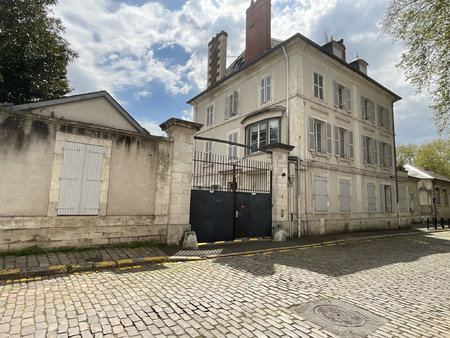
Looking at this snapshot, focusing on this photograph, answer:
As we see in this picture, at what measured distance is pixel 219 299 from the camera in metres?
3.75

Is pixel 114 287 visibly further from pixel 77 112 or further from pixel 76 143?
pixel 77 112

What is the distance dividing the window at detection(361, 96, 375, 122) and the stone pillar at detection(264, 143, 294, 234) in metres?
9.21

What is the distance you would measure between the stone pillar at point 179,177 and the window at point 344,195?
9.67m

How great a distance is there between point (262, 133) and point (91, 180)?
9.54 metres

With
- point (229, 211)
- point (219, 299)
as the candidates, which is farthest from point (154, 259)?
point (229, 211)

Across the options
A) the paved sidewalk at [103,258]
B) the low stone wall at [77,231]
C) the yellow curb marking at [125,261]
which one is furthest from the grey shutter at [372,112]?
the yellow curb marking at [125,261]

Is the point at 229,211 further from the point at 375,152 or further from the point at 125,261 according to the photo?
the point at 375,152

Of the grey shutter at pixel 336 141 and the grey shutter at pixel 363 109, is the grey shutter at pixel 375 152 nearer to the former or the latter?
the grey shutter at pixel 363 109

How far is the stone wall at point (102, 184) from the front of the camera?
18.4ft

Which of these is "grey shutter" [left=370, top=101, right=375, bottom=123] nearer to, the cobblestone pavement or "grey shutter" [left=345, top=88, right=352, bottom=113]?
"grey shutter" [left=345, top=88, right=352, bottom=113]

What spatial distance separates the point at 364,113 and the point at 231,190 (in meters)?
12.1

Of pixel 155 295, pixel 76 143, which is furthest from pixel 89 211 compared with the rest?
pixel 155 295

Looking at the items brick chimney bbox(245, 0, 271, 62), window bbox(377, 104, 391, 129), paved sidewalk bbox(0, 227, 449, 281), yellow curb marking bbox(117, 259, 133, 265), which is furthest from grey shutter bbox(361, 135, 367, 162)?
yellow curb marking bbox(117, 259, 133, 265)

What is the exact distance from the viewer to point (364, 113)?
16078mm
